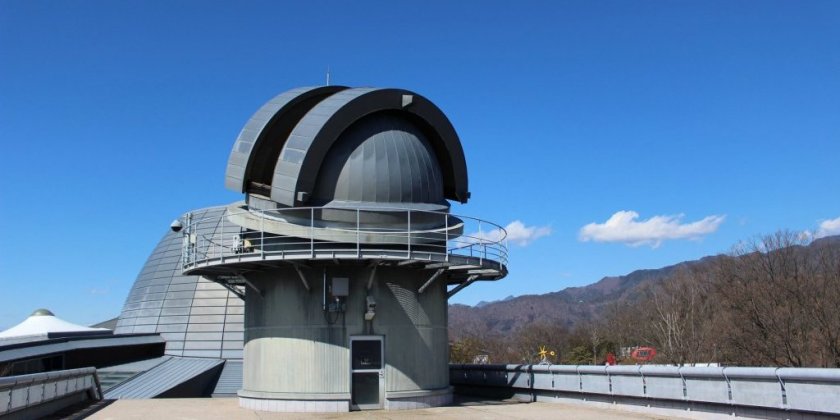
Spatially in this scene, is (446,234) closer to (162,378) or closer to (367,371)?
(367,371)

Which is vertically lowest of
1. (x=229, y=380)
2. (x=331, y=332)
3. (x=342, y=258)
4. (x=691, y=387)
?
(x=229, y=380)

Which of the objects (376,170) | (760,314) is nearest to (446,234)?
(376,170)

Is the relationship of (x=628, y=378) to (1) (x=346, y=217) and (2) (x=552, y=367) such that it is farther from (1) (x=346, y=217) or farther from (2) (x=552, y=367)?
(1) (x=346, y=217)

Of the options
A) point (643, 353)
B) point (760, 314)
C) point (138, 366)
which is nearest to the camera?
point (138, 366)

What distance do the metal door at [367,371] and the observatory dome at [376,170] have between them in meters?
4.36

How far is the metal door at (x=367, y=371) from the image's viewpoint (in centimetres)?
2278

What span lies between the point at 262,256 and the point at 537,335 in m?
105

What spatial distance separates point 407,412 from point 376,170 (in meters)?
7.54

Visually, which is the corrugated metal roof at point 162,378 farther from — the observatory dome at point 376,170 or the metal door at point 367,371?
the observatory dome at point 376,170

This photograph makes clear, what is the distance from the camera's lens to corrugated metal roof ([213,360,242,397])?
3760cm

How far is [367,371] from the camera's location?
22.9 metres

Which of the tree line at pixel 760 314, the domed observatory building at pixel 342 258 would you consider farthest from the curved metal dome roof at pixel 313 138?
the tree line at pixel 760 314

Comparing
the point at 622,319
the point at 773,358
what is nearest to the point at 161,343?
the point at 773,358

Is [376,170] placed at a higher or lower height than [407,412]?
higher
